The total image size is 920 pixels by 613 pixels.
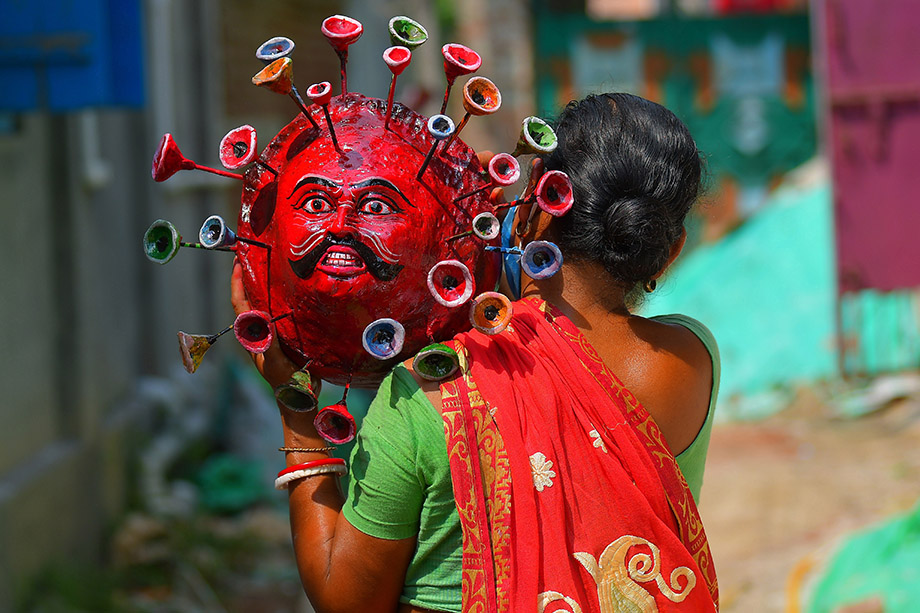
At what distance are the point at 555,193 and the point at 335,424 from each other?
0.48 m

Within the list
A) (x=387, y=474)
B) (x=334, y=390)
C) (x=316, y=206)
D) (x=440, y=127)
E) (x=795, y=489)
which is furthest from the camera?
(x=334, y=390)

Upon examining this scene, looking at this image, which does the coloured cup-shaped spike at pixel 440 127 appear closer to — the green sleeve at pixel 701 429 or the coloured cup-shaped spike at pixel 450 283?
the coloured cup-shaped spike at pixel 450 283

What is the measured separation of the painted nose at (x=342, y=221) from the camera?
1.52 metres

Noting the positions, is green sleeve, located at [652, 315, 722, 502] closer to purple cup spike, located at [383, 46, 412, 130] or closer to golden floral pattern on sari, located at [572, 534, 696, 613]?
golden floral pattern on sari, located at [572, 534, 696, 613]

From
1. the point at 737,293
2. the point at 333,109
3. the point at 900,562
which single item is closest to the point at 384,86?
the point at 737,293

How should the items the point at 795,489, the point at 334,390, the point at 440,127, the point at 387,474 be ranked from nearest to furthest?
the point at 387,474 → the point at 440,127 → the point at 795,489 → the point at 334,390

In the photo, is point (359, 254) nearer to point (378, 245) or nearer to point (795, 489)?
point (378, 245)

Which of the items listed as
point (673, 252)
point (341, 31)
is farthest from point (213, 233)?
point (673, 252)

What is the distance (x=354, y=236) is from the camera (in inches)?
60.2

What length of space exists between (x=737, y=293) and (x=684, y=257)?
1.18 metres

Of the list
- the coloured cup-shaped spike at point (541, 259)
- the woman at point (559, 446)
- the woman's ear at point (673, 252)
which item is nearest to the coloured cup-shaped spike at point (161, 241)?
the woman at point (559, 446)

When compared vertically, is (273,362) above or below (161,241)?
below

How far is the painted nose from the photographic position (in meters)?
1.52

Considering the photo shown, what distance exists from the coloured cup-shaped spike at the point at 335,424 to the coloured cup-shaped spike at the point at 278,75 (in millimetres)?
504
